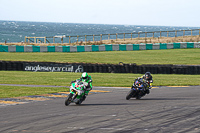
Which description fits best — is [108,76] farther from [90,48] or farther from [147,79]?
[90,48]

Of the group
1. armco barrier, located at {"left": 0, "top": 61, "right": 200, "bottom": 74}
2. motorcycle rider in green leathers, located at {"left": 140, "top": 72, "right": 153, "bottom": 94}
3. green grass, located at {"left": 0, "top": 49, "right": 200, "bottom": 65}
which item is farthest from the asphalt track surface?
green grass, located at {"left": 0, "top": 49, "right": 200, "bottom": 65}

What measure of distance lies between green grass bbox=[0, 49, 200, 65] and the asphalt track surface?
22.5 metres

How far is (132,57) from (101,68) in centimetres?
1003

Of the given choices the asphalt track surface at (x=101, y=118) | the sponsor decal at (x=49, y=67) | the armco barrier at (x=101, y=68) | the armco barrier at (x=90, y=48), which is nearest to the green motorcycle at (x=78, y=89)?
the asphalt track surface at (x=101, y=118)

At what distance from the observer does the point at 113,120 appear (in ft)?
34.8

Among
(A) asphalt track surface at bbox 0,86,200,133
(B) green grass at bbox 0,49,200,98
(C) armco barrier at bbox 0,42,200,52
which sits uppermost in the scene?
(C) armco barrier at bbox 0,42,200,52

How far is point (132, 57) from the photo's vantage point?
132 feet

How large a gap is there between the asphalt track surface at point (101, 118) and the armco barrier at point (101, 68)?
15405mm

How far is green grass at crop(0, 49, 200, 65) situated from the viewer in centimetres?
3719

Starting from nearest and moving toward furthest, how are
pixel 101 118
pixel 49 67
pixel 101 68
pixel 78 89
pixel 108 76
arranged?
pixel 101 118 → pixel 78 89 → pixel 108 76 → pixel 101 68 → pixel 49 67

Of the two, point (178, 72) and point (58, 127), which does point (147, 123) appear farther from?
point (178, 72)

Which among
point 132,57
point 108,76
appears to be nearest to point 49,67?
point 108,76

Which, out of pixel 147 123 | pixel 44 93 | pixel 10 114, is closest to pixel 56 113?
pixel 10 114

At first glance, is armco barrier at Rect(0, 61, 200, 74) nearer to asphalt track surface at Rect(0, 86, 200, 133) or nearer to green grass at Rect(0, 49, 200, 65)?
green grass at Rect(0, 49, 200, 65)
